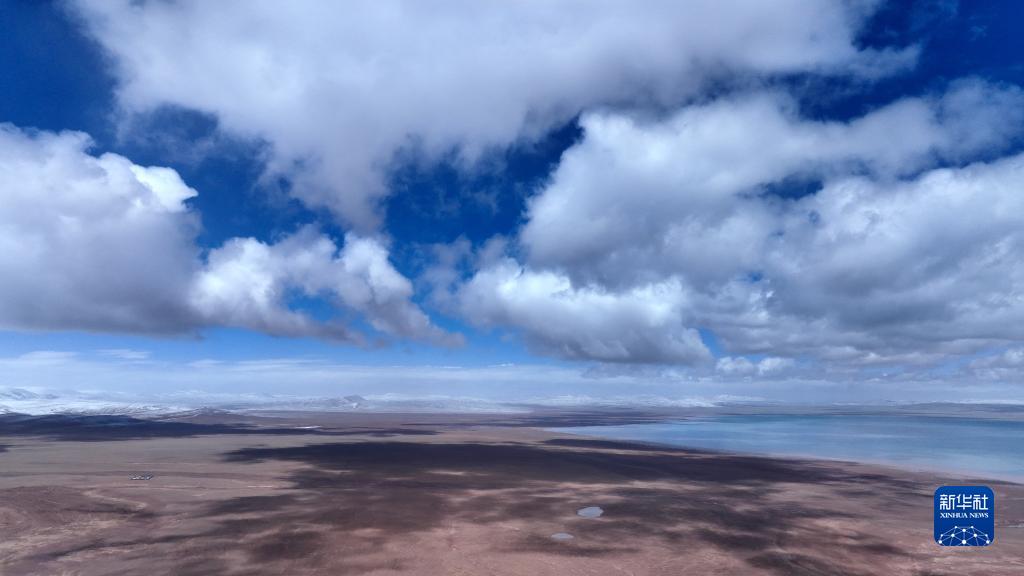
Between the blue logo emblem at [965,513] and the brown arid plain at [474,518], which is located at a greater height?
the blue logo emblem at [965,513]

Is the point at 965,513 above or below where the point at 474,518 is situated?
above

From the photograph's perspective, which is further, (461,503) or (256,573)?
(461,503)

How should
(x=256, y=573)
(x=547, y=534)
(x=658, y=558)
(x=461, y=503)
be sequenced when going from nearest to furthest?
(x=256, y=573), (x=658, y=558), (x=547, y=534), (x=461, y=503)

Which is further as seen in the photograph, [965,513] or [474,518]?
[474,518]

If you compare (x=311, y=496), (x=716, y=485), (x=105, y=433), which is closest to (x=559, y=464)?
(x=716, y=485)

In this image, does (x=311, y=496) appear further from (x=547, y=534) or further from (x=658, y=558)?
(x=658, y=558)
